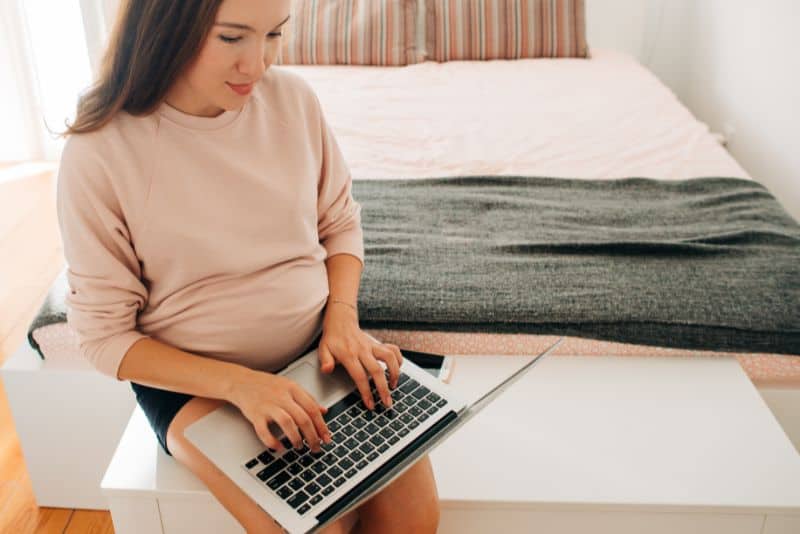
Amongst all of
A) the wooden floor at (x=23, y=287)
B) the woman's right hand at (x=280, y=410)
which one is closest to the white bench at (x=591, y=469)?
the woman's right hand at (x=280, y=410)

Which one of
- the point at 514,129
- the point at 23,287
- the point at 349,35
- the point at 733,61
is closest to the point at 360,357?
the point at 514,129

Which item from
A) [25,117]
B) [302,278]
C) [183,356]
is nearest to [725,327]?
[302,278]

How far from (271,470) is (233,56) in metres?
0.50

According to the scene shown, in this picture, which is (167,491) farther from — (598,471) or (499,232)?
(499,232)

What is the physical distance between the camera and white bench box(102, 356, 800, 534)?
1.09 metres

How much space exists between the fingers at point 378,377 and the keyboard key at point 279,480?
16 centimetres

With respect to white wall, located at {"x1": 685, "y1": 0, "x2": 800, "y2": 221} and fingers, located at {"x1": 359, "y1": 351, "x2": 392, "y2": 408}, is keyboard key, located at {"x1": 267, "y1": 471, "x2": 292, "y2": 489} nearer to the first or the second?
fingers, located at {"x1": 359, "y1": 351, "x2": 392, "y2": 408}

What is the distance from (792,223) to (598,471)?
80cm

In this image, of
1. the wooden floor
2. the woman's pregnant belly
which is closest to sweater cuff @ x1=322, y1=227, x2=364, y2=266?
the woman's pregnant belly

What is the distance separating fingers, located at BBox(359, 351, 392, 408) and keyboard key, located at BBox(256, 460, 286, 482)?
157mm

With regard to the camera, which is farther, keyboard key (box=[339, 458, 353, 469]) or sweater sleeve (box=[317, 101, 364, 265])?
sweater sleeve (box=[317, 101, 364, 265])

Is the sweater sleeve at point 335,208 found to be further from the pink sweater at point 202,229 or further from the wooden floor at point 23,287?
the wooden floor at point 23,287

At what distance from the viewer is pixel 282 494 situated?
90cm

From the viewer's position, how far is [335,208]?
1.22m
